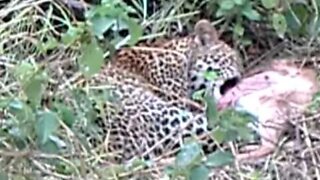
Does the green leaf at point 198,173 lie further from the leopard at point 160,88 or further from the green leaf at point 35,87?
the leopard at point 160,88

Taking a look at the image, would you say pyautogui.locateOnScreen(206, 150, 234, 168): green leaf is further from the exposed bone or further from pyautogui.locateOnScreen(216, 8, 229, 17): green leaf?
pyautogui.locateOnScreen(216, 8, 229, 17): green leaf

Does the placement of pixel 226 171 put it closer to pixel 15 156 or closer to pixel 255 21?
pixel 15 156

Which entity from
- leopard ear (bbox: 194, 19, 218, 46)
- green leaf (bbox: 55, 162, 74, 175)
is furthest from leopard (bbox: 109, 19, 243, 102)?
green leaf (bbox: 55, 162, 74, 175)

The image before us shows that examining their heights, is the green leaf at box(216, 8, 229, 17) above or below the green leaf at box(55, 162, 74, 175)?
below

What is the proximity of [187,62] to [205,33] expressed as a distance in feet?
0.35

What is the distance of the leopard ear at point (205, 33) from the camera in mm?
3822

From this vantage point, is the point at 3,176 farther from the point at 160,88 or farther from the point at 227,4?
the point at 227,4

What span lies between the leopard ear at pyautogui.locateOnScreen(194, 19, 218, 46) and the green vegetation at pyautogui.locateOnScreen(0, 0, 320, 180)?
0.26 ft

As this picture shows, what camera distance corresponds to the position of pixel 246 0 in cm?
381

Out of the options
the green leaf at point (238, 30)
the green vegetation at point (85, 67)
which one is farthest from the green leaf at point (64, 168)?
the green leaf at point (238, 30)

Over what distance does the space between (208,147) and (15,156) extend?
0.80 metres

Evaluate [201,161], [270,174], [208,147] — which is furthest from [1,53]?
[201,161]

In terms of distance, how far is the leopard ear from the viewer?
382 centimetres

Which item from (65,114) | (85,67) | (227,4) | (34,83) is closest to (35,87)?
(34,83)
